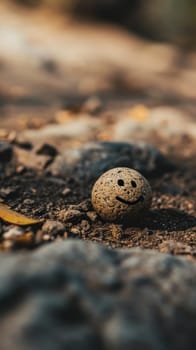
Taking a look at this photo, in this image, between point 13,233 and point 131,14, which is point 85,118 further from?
point 131,14

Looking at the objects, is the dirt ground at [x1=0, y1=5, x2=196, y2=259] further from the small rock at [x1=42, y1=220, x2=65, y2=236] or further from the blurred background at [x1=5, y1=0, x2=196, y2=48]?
the blurred background at [x1=5, y1=0, x2=196, y2=48]

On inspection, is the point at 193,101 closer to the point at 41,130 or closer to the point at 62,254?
the point at 41,130

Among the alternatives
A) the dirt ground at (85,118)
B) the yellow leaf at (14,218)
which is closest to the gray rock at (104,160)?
the dirt ground at (85,118)

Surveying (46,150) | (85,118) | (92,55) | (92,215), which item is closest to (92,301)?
(92,215)

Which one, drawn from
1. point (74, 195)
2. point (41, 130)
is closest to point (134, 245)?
point (74, 195)

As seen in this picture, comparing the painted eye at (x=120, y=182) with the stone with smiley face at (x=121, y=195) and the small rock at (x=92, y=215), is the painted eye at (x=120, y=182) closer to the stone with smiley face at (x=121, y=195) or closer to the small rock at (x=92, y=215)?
the stone with smiley face at (x=121, y=195)

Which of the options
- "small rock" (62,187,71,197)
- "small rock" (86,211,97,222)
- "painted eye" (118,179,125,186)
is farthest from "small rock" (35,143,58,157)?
"painted eye" (118,179,125,186)
